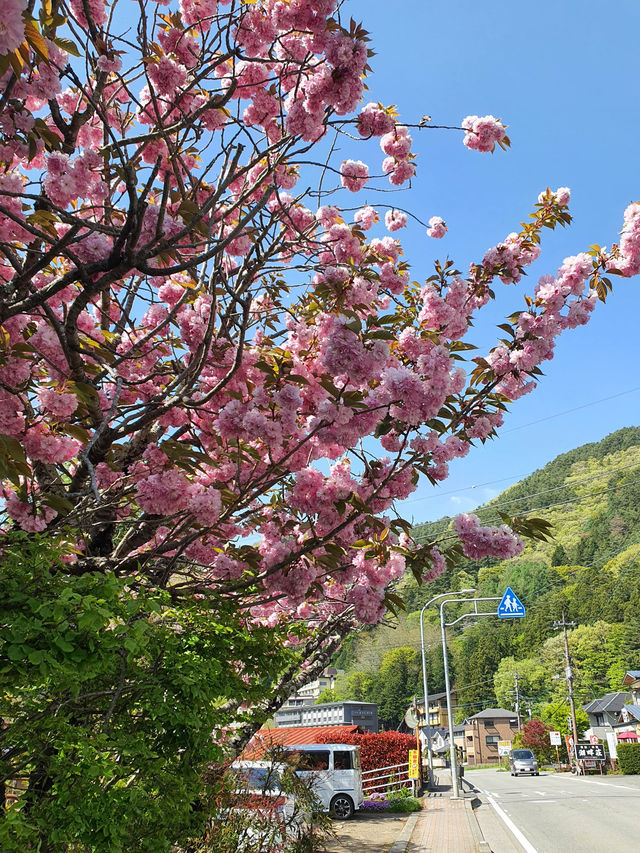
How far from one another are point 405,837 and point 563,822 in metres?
4.07

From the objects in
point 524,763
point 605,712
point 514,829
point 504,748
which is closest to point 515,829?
point 514,829

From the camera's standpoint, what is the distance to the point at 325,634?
6.98m

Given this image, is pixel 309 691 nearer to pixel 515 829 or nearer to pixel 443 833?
pixel 515 829

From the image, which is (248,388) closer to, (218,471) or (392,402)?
(218,471)

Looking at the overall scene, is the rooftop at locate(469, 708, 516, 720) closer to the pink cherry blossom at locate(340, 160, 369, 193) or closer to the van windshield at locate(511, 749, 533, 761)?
the van windshield at locate(511, 749, 533, 761)

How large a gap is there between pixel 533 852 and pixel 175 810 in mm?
8526

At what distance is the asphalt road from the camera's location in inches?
404

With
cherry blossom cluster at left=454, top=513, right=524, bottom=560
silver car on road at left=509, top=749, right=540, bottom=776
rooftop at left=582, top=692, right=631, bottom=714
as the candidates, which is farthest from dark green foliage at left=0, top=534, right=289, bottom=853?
rooftop at left=582, top=692, right=631, bottom=714

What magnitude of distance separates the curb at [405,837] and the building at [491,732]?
72261 millimetres

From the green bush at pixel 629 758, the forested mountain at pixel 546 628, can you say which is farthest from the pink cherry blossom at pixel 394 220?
the forested mountain at pixel 546 628

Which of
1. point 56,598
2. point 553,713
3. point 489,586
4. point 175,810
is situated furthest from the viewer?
point 489,586

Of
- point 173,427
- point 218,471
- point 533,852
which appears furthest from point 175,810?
point 533,852

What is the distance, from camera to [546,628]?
8238 cm

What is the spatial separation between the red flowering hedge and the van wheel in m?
4.64
